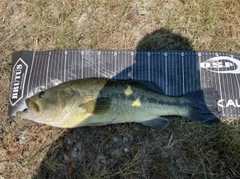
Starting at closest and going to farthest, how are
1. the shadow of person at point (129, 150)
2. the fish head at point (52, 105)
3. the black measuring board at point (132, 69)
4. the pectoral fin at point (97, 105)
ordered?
the fish head at point (52, 105) → the pectoral fin at point (97, 105) → the shadow of person at point (129, 150) → the black measuring board at point (132, 69)

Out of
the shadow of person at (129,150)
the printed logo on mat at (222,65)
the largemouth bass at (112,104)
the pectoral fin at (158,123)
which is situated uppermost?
the printed logo on mat at (222,65)

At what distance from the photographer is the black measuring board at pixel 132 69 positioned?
3928mm

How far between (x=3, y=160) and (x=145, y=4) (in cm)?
358

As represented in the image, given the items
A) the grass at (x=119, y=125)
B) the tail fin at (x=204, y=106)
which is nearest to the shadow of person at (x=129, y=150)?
the grass at (x=119, y=125)

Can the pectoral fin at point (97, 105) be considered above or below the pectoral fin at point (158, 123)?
above

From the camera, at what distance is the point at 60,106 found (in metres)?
3.36

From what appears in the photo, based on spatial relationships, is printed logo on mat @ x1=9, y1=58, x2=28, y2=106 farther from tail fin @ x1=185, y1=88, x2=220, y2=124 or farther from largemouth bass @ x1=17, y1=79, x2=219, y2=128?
tail fin @ x1=185, y1=88, x2=220, y2=124

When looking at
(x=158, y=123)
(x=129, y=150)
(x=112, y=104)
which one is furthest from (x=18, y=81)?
(x=158, y=123)

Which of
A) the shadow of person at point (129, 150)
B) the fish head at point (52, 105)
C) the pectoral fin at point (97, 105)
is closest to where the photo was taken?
the fish head at point (52, 105)

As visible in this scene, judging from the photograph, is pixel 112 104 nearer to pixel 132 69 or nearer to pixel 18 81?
pixel 132 69

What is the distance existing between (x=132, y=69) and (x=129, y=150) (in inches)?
51.2

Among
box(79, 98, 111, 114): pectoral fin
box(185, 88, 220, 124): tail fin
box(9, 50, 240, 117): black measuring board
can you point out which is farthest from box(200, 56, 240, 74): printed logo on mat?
box(79, 98, 111, 114): pectoral fin

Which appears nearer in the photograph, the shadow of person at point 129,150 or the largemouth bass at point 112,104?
the largemouth bass at point 112,104

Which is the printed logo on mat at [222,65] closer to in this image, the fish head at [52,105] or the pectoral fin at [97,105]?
the pectoral fin at [97,105]
